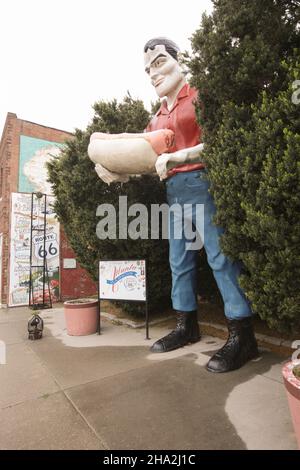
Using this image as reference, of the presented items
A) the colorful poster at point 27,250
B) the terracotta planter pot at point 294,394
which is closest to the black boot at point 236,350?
the terracotta planter pot at point 294,394

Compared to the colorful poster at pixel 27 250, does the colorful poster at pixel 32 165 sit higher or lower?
higher

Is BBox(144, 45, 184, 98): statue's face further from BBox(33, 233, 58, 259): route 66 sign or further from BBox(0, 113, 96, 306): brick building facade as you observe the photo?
BBox(33, 233, 58, 259): route 66 sign

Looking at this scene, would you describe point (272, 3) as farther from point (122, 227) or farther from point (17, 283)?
point (17, 283)

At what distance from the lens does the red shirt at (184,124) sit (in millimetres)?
3529

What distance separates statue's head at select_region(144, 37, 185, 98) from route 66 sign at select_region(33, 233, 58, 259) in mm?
7843

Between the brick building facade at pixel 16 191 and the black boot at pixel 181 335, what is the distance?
7477 millimetres

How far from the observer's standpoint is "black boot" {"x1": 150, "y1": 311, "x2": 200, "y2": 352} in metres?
3.76

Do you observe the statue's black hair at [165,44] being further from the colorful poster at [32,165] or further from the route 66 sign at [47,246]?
the route 66 sign at [47,246]

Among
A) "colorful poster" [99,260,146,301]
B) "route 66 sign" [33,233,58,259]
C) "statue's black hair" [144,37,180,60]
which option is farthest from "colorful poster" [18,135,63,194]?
"statue's black hair" [144,37,180,60]

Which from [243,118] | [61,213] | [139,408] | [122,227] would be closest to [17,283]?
[61,213]

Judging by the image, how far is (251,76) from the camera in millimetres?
2506

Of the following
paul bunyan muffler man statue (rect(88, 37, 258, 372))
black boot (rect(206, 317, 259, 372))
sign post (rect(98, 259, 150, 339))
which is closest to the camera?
black boot (rect(206, 317, 259, 372))

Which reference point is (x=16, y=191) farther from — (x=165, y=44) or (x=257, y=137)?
(x=257, y=137)

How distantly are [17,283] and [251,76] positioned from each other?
30.9 feet
